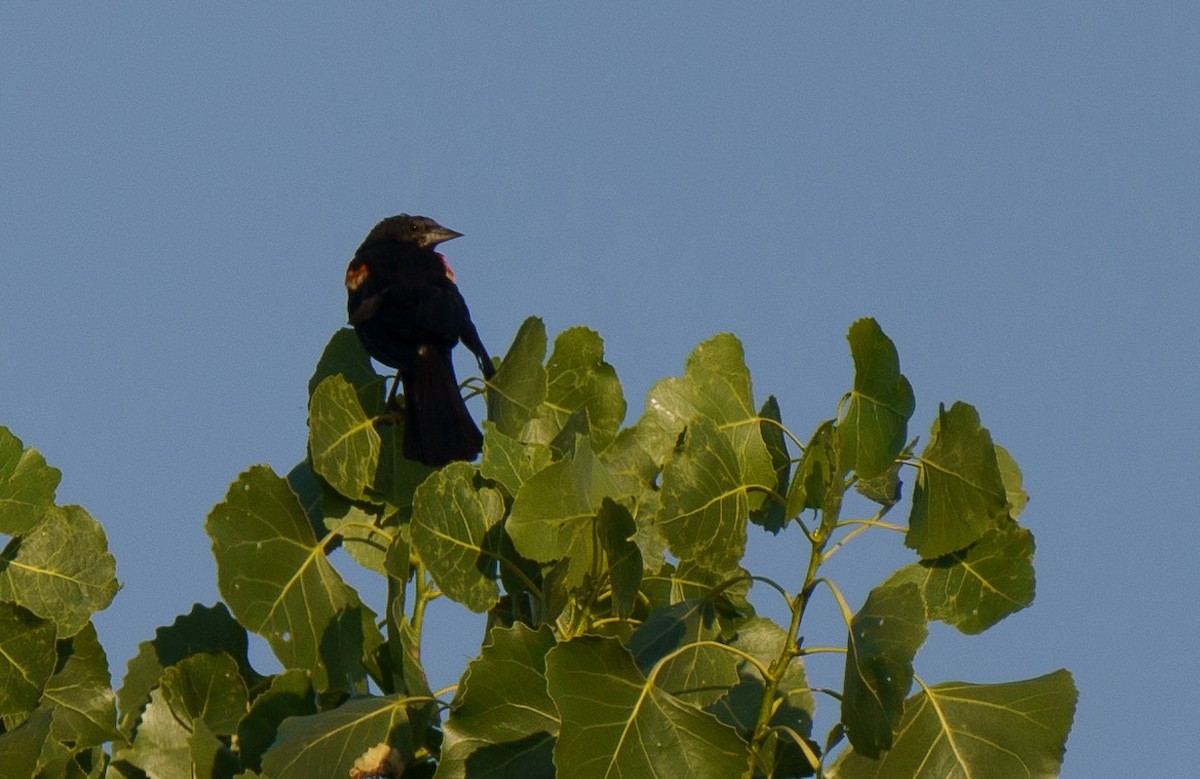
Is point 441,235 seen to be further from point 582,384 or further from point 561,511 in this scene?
point 561,511

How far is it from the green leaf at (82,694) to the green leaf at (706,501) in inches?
54.1

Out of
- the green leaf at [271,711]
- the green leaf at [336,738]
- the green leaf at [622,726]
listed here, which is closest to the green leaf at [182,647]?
the green leaf at [271,711]

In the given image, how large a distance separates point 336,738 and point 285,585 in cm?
69

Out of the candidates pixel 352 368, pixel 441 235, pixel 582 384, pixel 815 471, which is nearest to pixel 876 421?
pixel 815 471

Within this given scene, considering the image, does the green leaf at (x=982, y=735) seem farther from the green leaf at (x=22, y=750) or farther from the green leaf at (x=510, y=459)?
the green leaf at (x=22, y=750)

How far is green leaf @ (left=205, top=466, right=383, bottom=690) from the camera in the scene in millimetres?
3562

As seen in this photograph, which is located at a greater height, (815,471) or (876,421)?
(876,421)

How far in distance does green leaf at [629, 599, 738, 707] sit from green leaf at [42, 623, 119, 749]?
4.22 ft

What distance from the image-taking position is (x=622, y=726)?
282 cm

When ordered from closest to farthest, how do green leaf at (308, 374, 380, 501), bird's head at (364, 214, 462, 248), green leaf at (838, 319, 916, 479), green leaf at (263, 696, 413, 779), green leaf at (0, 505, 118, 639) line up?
green leaf at (263, 696, 413, 779)
green leaf at (838, 319, 916, 479)
green leaf at (0, 505, 118, 639)
green leaf at (308, 374, 380, 501)
bird's head at (364, 214, 462, 248)

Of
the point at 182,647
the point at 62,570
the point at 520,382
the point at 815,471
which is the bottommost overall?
the point at 182,647

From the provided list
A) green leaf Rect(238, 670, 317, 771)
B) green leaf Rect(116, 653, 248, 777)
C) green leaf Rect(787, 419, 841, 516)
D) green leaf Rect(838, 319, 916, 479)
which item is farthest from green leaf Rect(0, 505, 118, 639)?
green leaf Rect(838, 319, 916, 479)

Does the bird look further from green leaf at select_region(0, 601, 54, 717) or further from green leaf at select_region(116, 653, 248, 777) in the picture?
green leaf at select_region(0, 601, 54, 717)

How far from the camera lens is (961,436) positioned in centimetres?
329
